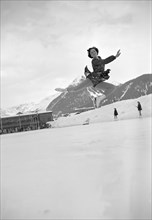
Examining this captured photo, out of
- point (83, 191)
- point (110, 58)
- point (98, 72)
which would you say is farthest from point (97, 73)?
point (83, 191)

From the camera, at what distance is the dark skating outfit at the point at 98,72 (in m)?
2.02

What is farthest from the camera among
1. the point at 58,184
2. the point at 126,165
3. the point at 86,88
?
the point at 86,88

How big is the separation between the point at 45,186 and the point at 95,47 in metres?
1.21

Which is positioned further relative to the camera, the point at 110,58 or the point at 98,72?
the point at 98,72

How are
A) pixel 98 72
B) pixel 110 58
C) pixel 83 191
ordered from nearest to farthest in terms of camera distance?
1. pixel 83 191
2. pixel 110 58
3. pixel 98 72

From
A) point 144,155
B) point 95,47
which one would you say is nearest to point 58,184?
point 144,155

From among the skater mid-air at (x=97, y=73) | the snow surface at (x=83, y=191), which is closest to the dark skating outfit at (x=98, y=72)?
the skater mid-air at (x=97, y=73)

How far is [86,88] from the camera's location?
2.20 metres

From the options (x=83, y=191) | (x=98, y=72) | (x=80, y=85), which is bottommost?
(x=83, y=191)

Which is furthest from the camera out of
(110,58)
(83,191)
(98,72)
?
(98,72)

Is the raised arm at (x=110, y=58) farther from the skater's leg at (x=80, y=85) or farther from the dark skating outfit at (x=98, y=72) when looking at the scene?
the skater's leg at (x=80, y=85)

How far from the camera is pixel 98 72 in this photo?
6.81 ft

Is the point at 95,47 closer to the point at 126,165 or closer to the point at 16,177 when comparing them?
the point at 126,165

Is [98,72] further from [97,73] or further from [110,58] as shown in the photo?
[110,58]
